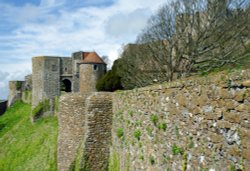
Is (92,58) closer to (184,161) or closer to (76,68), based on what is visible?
(76,68)

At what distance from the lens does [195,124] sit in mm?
4652

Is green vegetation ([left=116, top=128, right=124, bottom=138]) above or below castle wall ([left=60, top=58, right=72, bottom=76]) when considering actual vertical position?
below

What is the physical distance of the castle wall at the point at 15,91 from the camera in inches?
1946

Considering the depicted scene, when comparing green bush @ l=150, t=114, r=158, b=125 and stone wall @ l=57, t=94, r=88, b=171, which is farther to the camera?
stone wall @ l=57, t=94, r=88, b=171

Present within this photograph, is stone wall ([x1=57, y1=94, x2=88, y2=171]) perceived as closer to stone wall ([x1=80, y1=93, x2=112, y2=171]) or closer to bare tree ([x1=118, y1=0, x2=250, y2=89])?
stone wall ([x1=80, y1=93, x2=112, y2=171])

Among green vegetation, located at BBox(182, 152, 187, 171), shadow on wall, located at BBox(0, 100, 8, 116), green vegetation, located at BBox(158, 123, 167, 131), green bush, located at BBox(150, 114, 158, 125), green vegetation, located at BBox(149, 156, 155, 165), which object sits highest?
green bush, located at BBox(150, 114, 158, 125)

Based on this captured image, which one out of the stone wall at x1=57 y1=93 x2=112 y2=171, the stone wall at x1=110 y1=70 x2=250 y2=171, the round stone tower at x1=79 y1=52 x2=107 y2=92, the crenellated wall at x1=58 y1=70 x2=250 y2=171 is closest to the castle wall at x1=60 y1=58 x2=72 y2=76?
the round stone tower at x1=79 y1=52 x2=107 y2=92

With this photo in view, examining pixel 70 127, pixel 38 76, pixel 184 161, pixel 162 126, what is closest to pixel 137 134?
pixel 162 126

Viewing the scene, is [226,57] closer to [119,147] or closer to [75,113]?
[75,113]

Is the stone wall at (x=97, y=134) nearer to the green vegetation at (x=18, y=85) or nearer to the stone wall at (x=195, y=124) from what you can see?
the stone wall at (x=195, y=124)

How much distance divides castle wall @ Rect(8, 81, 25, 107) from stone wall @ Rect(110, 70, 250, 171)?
144ft

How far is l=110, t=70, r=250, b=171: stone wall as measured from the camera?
3.60 m

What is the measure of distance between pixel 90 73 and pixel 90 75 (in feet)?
0.79

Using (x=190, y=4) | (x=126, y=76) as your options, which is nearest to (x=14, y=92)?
(x=126, y=76)
